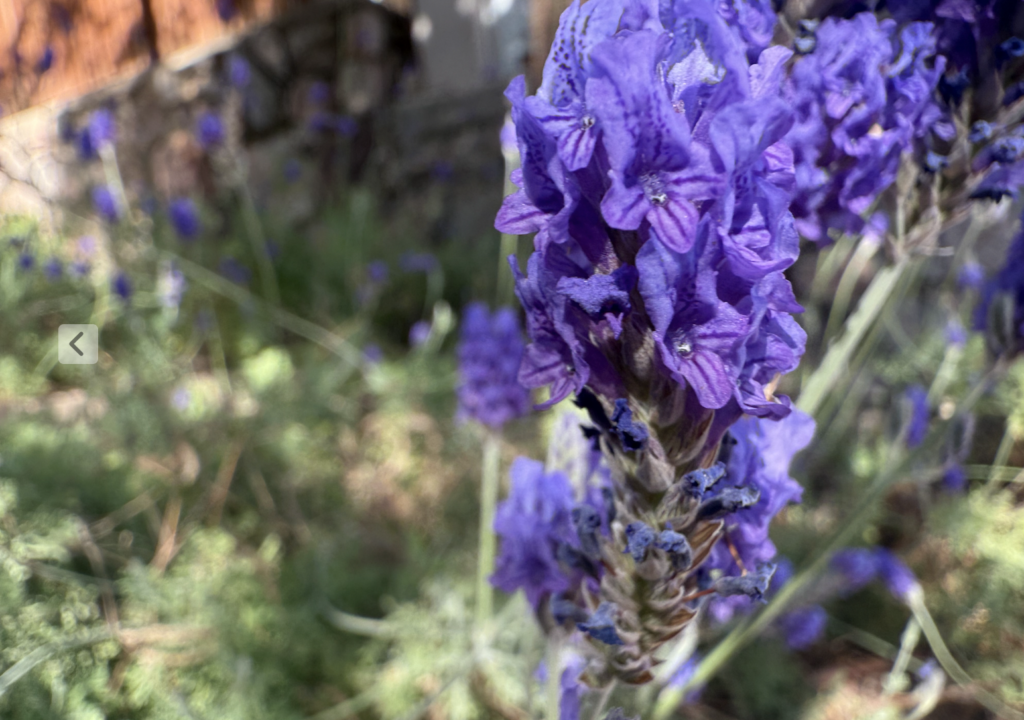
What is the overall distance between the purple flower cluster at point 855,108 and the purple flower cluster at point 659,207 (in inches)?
12.8

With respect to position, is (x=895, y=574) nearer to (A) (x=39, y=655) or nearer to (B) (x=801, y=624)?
(B) (x=801, y=624)

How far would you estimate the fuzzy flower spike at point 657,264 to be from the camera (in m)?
0.54

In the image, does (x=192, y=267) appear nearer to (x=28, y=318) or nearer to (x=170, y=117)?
(x=28, y=318)

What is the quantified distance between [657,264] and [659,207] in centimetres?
5

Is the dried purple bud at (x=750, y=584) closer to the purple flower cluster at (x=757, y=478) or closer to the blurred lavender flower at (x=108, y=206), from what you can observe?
the purple flower cluster at (x=757, y=478)

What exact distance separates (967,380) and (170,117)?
5172 mm

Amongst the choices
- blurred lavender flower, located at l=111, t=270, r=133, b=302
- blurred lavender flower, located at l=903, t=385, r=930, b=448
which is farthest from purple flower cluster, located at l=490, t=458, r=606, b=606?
blurred lavender flower, located at l=111, t=270, r=133, b=302

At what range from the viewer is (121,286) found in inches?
103

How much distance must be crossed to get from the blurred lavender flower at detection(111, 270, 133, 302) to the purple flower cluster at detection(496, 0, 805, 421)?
2534 mm

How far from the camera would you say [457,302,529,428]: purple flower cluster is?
190cm

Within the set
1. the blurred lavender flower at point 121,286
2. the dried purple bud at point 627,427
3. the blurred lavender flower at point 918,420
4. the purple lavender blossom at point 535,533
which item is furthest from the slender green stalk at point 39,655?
the blurred lavender flower at point 918,420

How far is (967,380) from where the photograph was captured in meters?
2.26

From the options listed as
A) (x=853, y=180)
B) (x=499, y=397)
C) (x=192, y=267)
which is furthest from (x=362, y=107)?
(x=853, y=180)

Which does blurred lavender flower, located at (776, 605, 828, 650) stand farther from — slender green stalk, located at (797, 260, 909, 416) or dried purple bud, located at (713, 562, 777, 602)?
dried purple bud, located at (713, 562, 777, 602)
